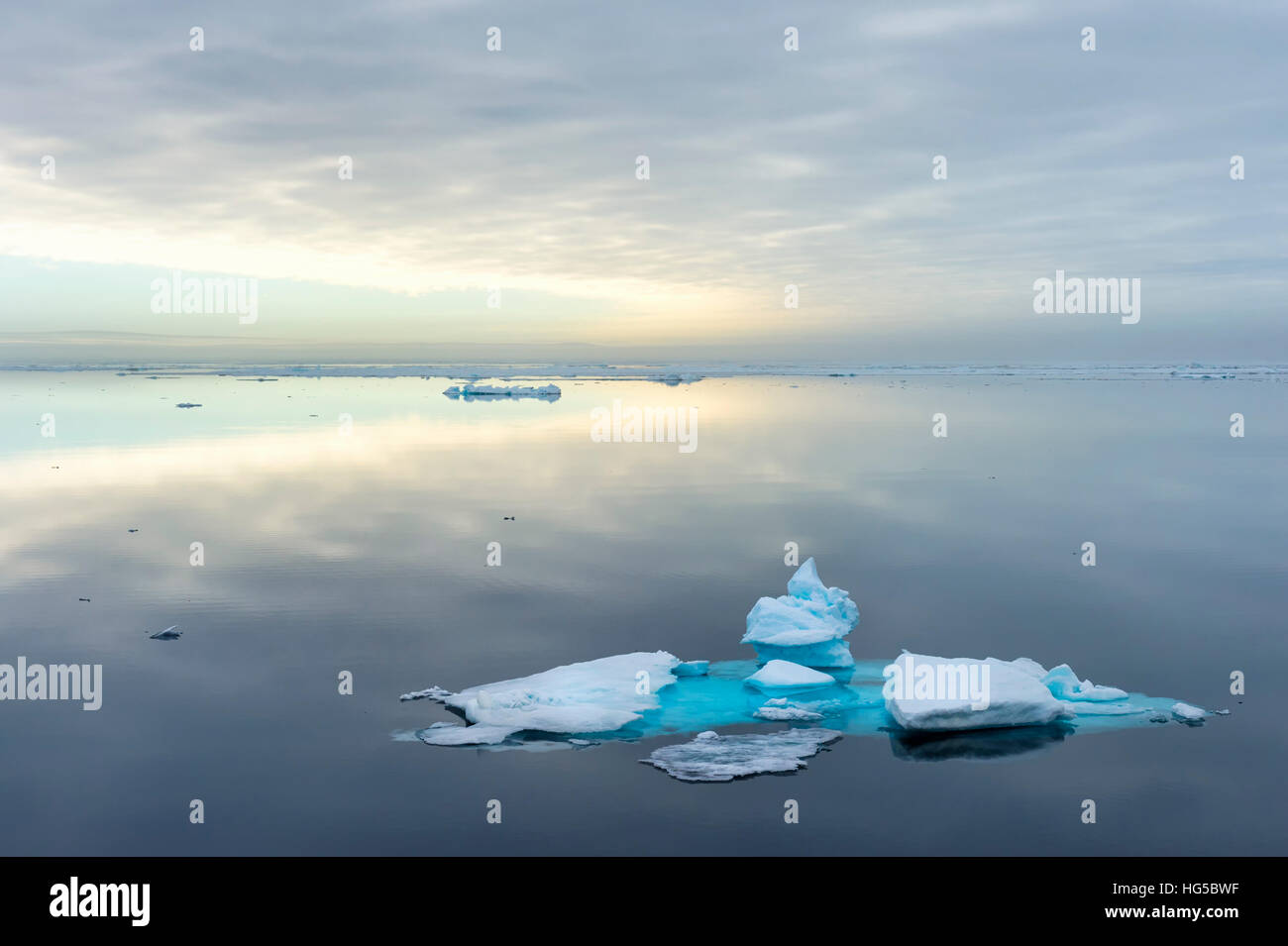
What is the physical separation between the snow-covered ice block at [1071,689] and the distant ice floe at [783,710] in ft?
0.04

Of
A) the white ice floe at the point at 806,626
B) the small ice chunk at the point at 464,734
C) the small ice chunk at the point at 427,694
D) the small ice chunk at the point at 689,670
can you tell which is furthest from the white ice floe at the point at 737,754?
the small ice chunk at the point at 427,694

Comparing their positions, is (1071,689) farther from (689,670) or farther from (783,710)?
(689,670)

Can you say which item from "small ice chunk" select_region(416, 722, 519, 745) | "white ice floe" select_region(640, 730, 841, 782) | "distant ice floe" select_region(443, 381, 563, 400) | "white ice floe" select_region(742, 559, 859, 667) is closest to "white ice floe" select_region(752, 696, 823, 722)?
"white ice floe" select_region(640, 730, 841, 782)

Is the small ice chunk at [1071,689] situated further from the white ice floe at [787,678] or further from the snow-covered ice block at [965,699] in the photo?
the white ice floe at [787,678]

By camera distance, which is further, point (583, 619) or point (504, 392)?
point (504, 392)

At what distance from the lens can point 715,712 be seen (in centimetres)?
1145

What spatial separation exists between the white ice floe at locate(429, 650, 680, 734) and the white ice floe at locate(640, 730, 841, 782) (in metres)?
0.90

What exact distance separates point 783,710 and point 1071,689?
136 inches

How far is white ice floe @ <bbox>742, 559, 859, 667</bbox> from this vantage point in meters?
13.3

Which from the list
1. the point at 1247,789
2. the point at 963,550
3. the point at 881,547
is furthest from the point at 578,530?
the point at 1247,789

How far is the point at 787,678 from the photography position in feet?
40.1

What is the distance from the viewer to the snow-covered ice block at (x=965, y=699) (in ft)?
35.9

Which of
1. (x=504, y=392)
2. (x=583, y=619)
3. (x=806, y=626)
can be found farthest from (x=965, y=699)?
(x=504, y=392)

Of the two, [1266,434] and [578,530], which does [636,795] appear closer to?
[578,530]
